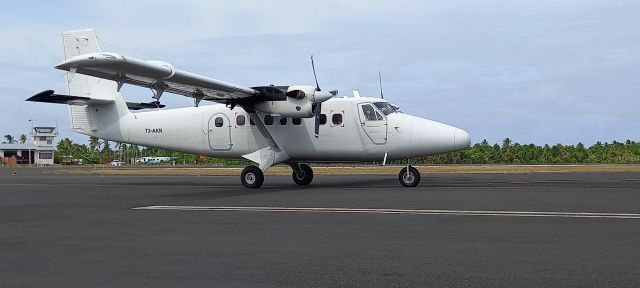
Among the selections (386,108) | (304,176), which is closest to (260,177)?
(304,176)

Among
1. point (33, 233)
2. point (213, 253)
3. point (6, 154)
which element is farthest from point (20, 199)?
point (6, 154)

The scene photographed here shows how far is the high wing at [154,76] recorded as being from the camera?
53.7 ft

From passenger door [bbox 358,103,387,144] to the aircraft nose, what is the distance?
8.33 ft

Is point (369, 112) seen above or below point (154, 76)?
below

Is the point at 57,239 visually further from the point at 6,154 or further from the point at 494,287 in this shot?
the point at 6,154

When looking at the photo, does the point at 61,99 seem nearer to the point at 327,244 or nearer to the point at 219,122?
the point at 219,122

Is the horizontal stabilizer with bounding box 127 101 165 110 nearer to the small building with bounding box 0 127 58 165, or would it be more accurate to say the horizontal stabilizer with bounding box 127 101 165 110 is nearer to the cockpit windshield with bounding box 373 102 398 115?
the cockpit windshield with bounding box 373 102 398 115

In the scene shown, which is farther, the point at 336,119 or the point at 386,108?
the point at 336,119

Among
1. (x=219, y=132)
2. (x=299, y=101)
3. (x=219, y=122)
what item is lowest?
(x=219, y=132)

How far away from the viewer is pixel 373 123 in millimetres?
22781

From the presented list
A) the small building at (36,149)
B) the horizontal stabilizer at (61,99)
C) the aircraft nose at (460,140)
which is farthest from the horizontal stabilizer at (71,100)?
the small building at (36,149)

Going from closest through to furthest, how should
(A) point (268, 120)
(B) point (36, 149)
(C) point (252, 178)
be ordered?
(C) point (252, 178)
(A) point (268, 120)
(B) point (36, 149)

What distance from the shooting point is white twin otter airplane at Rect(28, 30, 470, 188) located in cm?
2192

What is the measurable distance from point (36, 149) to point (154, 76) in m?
132
